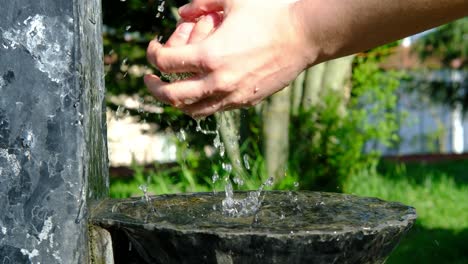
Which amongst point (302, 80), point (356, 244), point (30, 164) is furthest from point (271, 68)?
point (302, 80)

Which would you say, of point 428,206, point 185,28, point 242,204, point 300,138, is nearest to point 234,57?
point 185,28

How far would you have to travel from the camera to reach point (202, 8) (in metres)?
1.79

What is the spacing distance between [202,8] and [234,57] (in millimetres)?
205

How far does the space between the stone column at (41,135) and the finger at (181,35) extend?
0.25 m

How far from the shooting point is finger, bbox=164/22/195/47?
173cm

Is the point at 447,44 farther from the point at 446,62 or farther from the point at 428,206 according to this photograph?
the point at 428,206

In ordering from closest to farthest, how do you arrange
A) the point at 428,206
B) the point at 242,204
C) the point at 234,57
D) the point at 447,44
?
the point at 234,57 < the point at 242,204 < the point at 428,206 < the point at 447,44

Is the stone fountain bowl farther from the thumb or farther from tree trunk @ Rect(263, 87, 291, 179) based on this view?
tree trunk @ Rect(263, 87, 291, 179)

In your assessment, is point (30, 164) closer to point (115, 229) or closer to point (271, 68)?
point (115, 229)

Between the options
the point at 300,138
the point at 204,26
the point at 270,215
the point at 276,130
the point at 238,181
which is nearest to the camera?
the point at 204,26

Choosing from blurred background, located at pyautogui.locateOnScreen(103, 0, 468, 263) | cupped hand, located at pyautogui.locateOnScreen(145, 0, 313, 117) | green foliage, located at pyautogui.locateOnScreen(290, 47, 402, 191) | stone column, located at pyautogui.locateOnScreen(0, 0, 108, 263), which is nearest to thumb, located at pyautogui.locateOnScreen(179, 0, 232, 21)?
cupped hand, located at pyautogui.locateOnScreen(145, 0, 313, 117)

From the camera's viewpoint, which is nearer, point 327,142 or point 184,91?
point 184,91

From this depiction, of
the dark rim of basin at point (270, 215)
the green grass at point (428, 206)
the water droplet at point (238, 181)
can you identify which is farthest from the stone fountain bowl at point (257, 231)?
the green grass at point (428, 206)

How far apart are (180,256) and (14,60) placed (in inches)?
23.5
